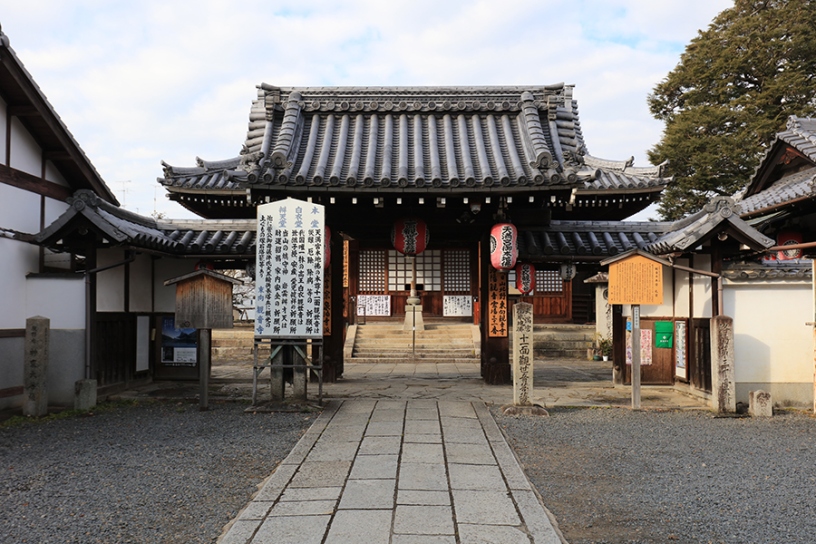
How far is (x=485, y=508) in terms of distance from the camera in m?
4.95

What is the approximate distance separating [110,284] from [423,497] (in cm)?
843

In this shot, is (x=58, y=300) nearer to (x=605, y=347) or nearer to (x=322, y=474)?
(x=322, y=474)

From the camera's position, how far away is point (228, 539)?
4.29 m

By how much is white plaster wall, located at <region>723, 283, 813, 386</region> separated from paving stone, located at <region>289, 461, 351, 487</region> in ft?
24.1

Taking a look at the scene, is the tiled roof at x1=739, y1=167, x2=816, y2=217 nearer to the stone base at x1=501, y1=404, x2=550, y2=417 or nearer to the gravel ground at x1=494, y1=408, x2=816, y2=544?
the gravel ground at x1=494, y1=408, x2=816, y2=544

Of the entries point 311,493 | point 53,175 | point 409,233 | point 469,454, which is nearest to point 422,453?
point 469,454

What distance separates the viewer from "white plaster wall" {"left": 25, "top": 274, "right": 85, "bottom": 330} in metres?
9.69

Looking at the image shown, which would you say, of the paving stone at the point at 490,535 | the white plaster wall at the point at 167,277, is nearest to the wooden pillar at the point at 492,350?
the white plaster wall at the point at 167,277

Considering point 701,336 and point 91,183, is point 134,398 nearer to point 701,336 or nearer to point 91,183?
point 91,183

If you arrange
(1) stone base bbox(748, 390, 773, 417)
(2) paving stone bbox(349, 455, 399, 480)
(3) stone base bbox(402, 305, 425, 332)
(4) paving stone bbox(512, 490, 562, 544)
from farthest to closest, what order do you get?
(3) stone base bbox(402, 305, 425, 332), (1) stone base bbox(748, 390, 773, 417), (2) paving stone bbox(349, 455, 399, 480), (4) paving stone bbox(512, 490, 562, 544)

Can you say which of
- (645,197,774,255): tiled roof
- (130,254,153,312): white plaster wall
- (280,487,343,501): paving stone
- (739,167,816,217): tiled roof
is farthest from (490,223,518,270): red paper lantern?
(130,254,153,312): white plaster wall

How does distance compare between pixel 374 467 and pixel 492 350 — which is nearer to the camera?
pixel 374 467

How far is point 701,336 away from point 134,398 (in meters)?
10.4

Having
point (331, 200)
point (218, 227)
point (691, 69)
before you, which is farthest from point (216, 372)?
point (691, 69)
